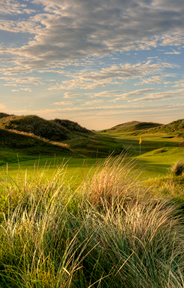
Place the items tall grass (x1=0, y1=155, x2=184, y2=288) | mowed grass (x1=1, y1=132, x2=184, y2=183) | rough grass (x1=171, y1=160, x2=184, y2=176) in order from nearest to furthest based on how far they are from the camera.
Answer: tall grass (x1=0, y1=155, x2=184, y2=288)
mowed grass (x1=1, y1=132, x2=184, y2=183)
rough grass (x1=171, y1=160, x2=184, y2=176)

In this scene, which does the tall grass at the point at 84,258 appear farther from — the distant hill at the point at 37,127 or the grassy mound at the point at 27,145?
the distant hill at the point at 37,127

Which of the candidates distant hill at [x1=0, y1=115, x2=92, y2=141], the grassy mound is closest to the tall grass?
the grassy mound

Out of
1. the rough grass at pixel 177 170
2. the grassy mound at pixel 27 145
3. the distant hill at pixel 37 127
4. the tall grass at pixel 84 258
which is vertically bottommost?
the tall grass at pixel 84 258

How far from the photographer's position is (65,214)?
3.47 meters

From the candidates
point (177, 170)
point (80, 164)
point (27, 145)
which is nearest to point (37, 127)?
point (27, 145)

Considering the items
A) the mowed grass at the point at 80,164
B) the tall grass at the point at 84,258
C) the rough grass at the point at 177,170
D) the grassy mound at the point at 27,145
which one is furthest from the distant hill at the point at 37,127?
the tall grass at the point at 84,258

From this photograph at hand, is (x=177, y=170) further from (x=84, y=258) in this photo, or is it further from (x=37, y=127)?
(x=37, y=127)

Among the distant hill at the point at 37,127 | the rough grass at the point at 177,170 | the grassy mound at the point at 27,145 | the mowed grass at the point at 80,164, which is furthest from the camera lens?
the distant hill at the point at 37,127

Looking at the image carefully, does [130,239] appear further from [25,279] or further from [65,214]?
[25,279]

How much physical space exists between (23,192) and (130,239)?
2.29m

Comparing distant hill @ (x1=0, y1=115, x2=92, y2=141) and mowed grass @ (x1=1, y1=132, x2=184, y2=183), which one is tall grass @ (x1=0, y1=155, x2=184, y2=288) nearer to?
mowed grass @ (x1=1, y1=132, x2=184, y2=183)

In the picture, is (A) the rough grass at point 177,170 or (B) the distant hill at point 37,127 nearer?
(A) the rough grass at point 177,170

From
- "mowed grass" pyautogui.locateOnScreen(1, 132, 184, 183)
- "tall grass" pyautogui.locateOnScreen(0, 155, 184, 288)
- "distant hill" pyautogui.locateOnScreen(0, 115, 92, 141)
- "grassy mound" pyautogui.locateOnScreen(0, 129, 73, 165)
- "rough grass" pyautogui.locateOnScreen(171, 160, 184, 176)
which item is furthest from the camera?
"distant hill" pyautogui.locateOnScreen(0, 115, 92, 141)

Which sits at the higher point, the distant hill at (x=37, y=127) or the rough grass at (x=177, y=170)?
the distant hill at (x=37, y=127)
